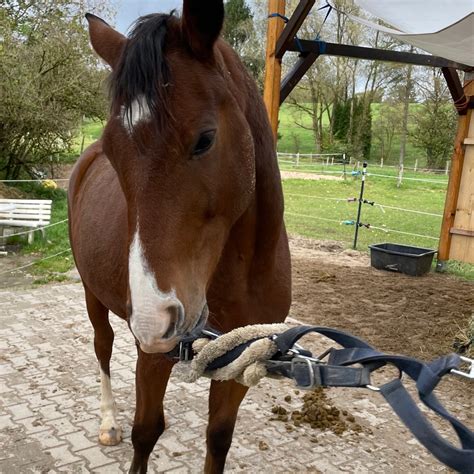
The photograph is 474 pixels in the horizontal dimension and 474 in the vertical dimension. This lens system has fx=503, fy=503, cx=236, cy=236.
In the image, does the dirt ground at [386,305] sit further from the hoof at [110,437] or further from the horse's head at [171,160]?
the horse's head at [171,160]

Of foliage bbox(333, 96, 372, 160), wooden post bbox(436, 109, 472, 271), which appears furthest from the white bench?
foliage bbox(333, 96, 372, 160)

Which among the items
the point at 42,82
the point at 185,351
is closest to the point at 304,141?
the point at 42,82

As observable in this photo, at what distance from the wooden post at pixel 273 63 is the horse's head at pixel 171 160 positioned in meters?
3.48

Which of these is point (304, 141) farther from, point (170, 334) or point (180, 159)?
point (170, 334)

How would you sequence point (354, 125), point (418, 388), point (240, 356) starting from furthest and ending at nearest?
point (354, 125)
point (240, 356)
point (418, 388)

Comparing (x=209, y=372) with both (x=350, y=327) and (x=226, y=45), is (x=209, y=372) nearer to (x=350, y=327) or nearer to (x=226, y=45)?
(x=226, y=45)

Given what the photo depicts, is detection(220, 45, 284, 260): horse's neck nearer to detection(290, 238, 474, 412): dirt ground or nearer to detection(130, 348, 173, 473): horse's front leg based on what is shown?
detection(130, 348, 173, 473): horse's front leg

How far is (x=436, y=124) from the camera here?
2677cm

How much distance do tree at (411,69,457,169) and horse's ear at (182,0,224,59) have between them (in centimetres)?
2707

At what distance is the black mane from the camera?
131cm

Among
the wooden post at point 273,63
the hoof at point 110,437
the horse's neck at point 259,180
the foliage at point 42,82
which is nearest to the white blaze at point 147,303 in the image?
the horse's neck at point 259,180

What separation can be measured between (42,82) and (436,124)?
21.6m

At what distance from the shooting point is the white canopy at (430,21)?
169 inches

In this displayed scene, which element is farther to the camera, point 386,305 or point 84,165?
point 386,305
